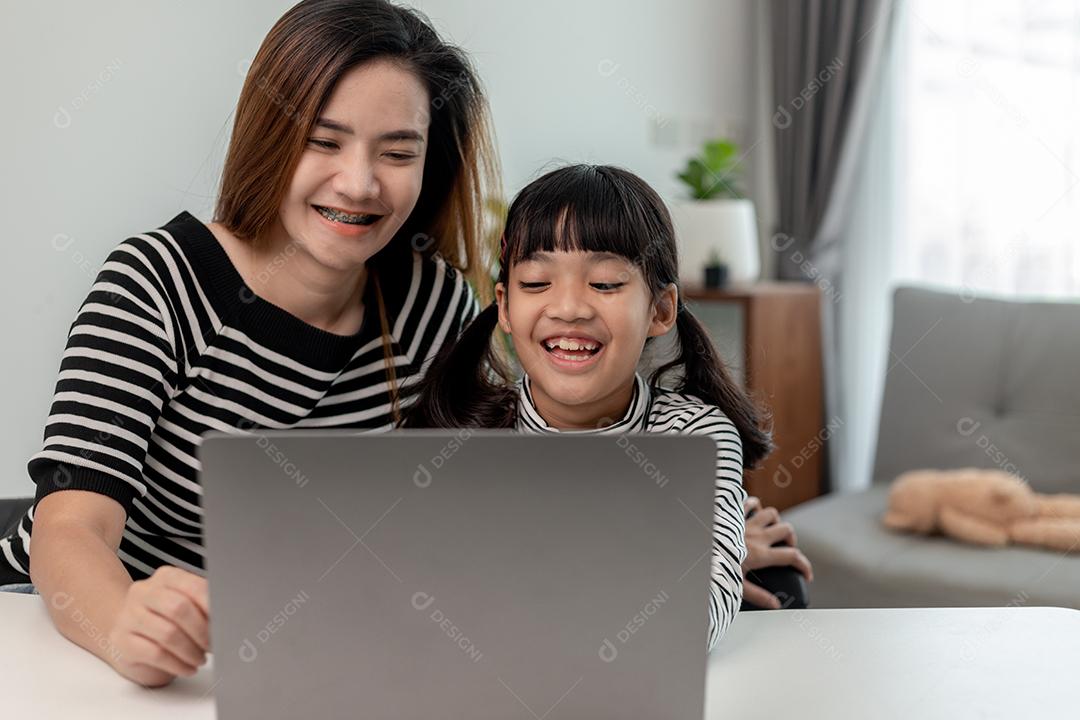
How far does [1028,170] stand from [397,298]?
2798 millimetres

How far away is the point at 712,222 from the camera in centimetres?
351

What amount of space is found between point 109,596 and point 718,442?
55 cm

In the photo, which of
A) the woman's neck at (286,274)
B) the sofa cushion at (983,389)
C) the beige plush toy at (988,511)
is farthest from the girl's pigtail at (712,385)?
the sofa cushion at (983,389)

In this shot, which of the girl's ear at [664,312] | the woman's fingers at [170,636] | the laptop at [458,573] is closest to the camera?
the laptop at [458,573]

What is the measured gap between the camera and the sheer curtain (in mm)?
3447

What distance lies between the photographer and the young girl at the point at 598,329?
3.75 ft

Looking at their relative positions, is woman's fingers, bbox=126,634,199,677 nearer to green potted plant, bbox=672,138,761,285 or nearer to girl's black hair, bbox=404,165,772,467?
girl's black hair, bbox=404,165,772,467

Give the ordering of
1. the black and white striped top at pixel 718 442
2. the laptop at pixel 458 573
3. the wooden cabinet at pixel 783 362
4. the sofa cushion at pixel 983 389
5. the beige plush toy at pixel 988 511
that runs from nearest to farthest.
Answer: the laptop at pixel 458 573 < the black and white striped top at pixel 718 442 < the beige plush toy at pixel 988 511 < the sofa cushion at pixel 983 389 < the wooden cabinet at pixel 783 362

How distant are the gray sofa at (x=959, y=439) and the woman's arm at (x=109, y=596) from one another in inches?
66.4

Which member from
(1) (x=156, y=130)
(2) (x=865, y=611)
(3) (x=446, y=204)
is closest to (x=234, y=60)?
(1) (x=156, y=130)

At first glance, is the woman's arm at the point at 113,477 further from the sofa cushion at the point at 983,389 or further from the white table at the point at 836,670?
the sofa cushion at the point at 983,389

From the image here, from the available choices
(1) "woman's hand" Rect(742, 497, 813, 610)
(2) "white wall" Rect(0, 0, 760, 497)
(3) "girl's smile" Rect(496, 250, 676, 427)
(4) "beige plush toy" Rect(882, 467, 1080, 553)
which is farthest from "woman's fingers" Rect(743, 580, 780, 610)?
(4) "beige plush toy" Rect(882, 467, 1080, 553)

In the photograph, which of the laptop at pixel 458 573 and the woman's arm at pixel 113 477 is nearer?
the laptop at pixel 458 573

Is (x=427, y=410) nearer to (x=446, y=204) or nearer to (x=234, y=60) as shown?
(x=446, y=204)
